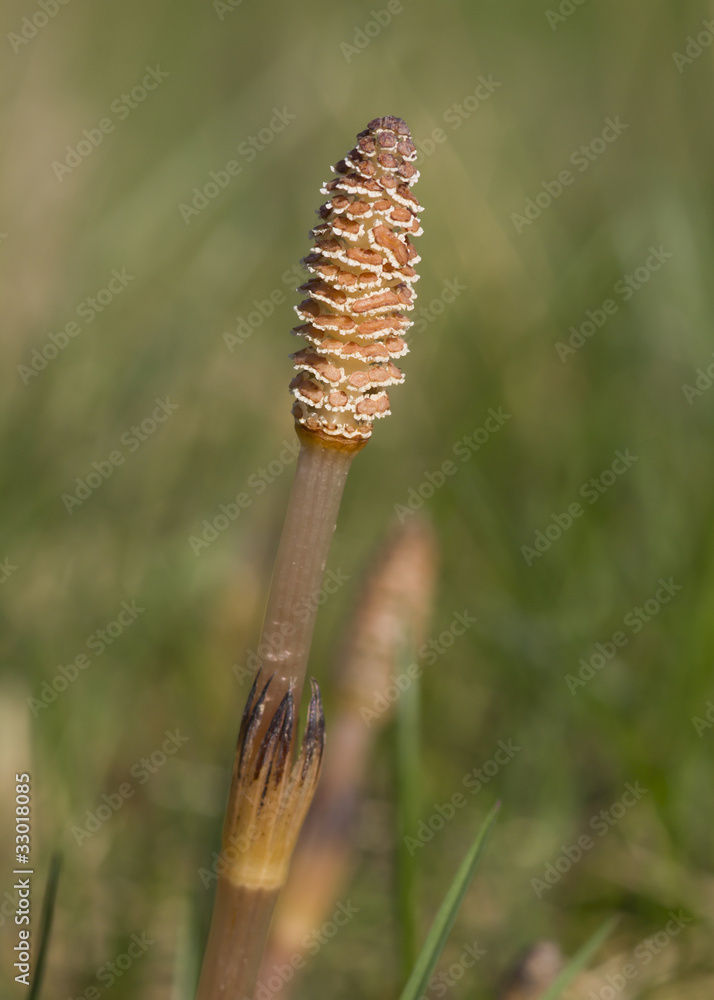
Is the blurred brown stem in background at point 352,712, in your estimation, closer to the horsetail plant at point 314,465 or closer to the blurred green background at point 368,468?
the blurred green background at point 368,468

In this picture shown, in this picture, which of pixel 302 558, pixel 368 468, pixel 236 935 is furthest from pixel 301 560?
pixel 368 468

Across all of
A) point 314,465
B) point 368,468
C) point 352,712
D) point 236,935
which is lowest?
point 236,935

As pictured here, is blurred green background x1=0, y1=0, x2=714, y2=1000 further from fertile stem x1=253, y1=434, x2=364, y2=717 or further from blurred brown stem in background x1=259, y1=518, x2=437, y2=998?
fertile stem x1=253, y1=434, x2=364, y2=717

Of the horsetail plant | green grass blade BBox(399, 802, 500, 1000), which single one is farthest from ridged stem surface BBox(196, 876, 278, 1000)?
green grass blade BBox(399, 802, 500, 1000)

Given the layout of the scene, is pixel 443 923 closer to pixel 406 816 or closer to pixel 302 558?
pixel 406 816

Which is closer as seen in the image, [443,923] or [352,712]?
[443,923]

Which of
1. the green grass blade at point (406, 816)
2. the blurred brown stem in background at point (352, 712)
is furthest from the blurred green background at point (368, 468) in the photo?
the green grass blade at point (406, 816)
